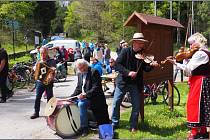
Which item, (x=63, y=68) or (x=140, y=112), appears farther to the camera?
(x=63, y=68)

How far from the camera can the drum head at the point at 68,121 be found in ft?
27.3

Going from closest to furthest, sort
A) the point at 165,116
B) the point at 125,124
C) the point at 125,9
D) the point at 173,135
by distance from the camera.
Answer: the point at 173,135 < the point at 125,124 < the point at 165,116 < the point at 125,9

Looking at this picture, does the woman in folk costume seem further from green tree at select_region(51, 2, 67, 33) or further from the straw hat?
green tree at select_region(51, 2, 67, 33)

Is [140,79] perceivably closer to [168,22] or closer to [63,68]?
[168,22]

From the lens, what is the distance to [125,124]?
922 cm

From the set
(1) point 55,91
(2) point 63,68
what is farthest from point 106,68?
(1) point 55,91

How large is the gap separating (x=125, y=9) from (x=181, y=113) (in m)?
44.1

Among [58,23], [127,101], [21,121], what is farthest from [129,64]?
[58,23]

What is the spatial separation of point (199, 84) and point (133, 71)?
4.45 feet

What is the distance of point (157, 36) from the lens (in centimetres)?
980

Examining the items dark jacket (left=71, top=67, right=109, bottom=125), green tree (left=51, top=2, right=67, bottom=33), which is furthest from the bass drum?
green tree (left=51, top=2, right=67, bottom=33)

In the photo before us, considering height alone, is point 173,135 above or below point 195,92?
below

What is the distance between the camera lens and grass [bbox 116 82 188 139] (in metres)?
8.17

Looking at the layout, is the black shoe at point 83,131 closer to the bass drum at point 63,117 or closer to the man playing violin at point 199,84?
the bass drum at point 63,117
